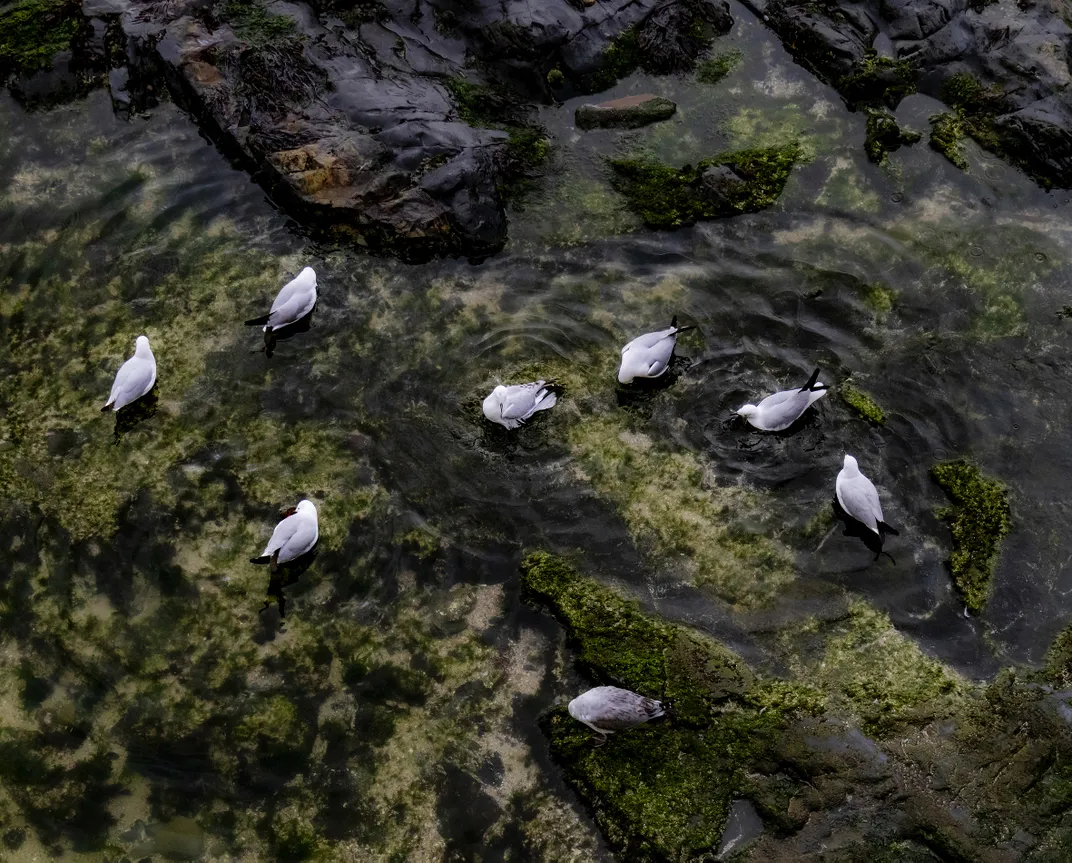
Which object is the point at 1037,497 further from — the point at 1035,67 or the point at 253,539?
the point at 253,539

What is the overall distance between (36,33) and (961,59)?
32.7 ft

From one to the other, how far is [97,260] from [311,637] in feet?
14.3

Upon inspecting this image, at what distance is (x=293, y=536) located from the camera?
643 centimetres

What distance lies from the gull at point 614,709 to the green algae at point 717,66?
6.67 m

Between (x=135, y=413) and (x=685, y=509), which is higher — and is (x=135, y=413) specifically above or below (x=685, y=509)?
above

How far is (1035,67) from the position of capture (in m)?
8.89

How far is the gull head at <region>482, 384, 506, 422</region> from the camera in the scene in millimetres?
6929

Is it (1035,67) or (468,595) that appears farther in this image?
(1035,67)

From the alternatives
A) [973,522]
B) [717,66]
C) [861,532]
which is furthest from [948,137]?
[861,532]

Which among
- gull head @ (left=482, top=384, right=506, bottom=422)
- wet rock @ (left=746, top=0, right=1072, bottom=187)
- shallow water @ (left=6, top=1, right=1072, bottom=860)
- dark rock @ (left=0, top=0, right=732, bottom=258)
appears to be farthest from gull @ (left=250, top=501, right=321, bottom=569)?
wet rock @ (left=746, top=0, right=1072, bottom=187)

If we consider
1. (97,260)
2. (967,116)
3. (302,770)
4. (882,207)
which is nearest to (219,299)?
(97,260)

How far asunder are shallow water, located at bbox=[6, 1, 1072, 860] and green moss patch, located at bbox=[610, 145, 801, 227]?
0.19 metres

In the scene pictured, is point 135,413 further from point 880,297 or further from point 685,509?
point 880,297

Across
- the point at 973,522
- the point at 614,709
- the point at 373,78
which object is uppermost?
the point at 373,78
